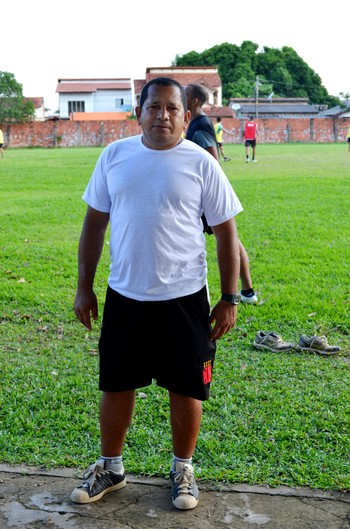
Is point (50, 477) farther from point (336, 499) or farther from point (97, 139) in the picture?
point (97, 139)

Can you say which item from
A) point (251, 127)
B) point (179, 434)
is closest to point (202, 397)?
point (179, 434)

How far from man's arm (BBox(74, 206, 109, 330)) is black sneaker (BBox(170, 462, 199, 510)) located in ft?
2.67

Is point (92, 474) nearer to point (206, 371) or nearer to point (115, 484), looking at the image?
point (115, 484)

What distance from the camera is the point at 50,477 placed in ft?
11.4

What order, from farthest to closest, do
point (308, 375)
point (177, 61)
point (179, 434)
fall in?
point (177, 61) < point (308, 375) < point (179, 434)

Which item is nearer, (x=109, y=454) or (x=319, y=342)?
(x=109, y=454)

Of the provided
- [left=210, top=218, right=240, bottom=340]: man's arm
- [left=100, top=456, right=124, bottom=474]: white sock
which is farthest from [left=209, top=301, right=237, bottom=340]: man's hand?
[left=100, top=456, right=124, bottom=474]: white sock

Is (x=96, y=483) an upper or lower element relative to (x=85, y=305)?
lower

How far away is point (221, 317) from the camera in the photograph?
334 centimetres

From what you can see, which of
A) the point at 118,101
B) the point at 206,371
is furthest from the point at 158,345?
the point at 118,101

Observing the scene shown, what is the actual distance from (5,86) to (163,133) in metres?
63.3

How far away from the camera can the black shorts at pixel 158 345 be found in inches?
123

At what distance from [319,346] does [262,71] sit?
95923mm

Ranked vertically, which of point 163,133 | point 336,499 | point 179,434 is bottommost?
point 336,499
